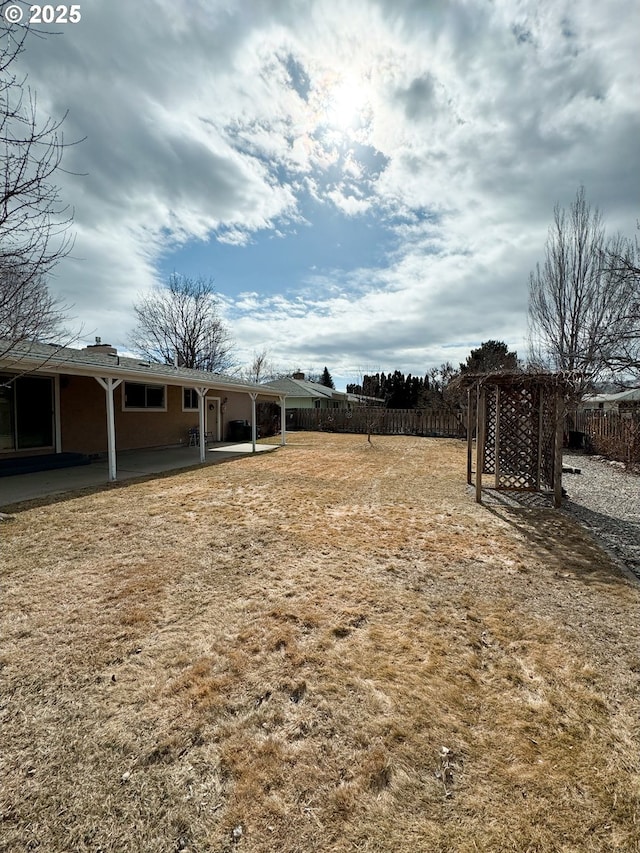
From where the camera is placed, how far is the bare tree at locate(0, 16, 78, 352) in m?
3.27

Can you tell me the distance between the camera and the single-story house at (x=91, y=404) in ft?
25.6

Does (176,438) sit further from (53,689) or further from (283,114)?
(53,689)

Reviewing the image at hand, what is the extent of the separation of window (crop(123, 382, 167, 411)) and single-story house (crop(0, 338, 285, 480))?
1.2 inches

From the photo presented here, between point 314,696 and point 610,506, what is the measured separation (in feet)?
23.3

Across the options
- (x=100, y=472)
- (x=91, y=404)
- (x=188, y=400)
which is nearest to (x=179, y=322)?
(x=188, y=400)

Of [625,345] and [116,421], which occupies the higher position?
[625,345]

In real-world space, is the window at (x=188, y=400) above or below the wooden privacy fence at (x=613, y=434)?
above

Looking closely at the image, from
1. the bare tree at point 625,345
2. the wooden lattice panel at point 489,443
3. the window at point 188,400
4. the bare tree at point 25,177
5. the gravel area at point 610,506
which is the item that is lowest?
the gravel area at point 610,506

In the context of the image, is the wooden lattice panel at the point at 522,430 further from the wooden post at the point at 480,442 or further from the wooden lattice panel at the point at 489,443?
the wooden lattice panel at the point at 489,443

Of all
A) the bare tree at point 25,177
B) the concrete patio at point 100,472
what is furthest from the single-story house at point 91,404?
the bare tree at point 25,177

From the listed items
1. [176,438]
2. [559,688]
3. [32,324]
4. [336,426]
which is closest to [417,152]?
[32,324]

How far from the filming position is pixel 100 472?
8.97 m

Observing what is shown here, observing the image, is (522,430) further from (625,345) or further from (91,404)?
(91,404)

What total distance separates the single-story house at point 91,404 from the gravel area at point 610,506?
28.4 feet
